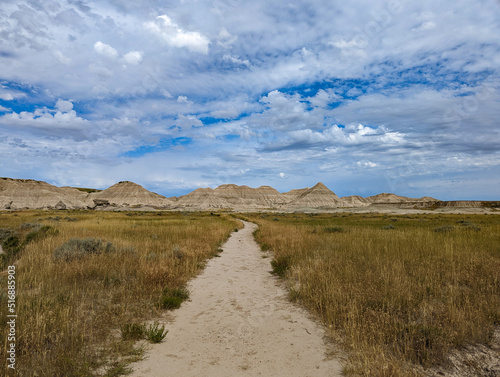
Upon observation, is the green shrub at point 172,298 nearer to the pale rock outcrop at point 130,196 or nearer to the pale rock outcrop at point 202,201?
the pale rock outcrop at point 130,196

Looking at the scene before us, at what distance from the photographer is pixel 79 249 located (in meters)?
10.5

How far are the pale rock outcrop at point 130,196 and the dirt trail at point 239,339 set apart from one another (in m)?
149

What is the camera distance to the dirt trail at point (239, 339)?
A: 13.8ft

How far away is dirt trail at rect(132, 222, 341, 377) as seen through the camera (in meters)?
4.21

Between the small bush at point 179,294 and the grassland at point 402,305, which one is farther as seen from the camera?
the small bush at point 179,294

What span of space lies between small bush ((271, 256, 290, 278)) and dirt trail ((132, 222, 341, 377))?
5.29ft

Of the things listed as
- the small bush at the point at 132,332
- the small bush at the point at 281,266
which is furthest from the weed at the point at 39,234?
the small bush at the point at 281,266

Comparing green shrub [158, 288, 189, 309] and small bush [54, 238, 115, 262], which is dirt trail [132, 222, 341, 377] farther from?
small bush [54, 238, 115, 262]

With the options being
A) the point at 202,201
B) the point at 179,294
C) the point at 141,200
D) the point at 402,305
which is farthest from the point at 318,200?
the point at 402,305

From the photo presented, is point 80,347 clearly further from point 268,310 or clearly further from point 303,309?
point 303,309

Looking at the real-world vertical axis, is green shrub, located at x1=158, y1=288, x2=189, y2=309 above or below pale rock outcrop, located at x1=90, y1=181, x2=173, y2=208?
below

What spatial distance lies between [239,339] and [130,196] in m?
165

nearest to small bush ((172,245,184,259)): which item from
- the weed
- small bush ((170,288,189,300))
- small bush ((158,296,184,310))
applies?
small bush ((170,288,189,300))

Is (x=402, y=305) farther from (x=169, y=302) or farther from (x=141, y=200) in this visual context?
(x=141, y=200)
